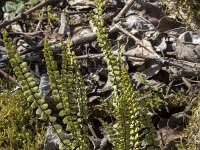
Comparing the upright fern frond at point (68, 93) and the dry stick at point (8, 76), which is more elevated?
the upright fern frond at point (68, 93)

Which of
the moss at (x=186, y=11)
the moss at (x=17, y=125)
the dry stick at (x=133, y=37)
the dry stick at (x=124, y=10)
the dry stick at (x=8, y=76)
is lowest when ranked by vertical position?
the moss at (x=17, y=125)

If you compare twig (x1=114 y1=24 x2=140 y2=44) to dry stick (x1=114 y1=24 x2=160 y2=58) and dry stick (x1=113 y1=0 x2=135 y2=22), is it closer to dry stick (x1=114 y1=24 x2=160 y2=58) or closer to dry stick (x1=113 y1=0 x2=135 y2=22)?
dry stick (x1=114 y1=24 x2=160 y2=58)

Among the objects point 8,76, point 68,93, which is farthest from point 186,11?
point 8,76

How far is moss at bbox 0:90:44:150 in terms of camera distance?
275 cm

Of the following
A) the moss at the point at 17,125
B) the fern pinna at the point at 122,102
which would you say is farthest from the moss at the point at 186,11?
the moss at the point at 17,125

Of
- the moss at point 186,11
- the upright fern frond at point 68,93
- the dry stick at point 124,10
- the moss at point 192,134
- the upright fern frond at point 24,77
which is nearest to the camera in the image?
the upright fern frond at point 24,77

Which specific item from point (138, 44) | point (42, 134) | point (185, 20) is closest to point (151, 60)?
point (138, 44)

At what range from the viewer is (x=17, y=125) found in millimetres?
2877

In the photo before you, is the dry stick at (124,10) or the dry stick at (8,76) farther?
the dry stick at (124,10)

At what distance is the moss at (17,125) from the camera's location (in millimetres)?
2752

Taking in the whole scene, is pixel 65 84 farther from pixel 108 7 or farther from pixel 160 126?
pixel 108 7

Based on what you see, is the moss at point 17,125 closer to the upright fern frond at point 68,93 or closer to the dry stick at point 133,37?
the upright fern frond at point 68,93

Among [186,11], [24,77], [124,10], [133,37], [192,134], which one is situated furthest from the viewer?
[124,10]

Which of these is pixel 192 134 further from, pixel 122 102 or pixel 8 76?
pixel 8 76
